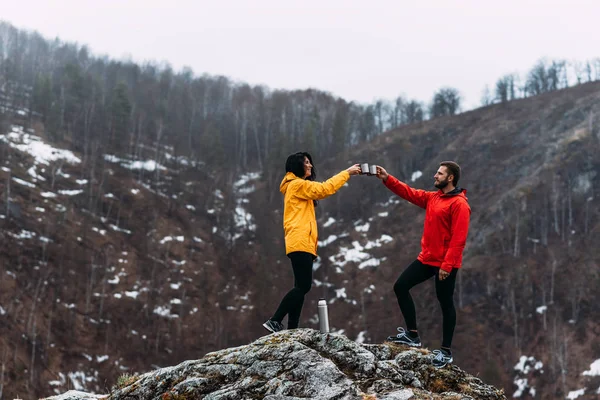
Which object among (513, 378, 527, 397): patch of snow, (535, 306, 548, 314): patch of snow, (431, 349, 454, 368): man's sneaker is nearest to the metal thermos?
(431, 349, 454, 368): man's sneaker

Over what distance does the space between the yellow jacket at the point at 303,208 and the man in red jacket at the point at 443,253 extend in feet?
2.47

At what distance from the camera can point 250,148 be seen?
339 feet

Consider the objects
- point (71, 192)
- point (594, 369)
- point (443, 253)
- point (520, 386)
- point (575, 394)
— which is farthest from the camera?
point (71, 192)

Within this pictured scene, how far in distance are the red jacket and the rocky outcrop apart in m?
1.23

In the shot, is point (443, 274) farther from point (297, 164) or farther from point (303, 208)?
point (297, 164)

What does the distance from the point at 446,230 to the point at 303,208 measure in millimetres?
Result: 1903

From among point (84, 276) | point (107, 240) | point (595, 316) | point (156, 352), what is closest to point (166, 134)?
point (107, 240)

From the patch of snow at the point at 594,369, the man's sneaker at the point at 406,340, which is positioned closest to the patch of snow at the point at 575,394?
the patch of snow at the point at 594,369

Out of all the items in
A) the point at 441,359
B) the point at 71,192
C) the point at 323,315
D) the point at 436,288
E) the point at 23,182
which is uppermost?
the point at 23,182

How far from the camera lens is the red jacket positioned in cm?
701

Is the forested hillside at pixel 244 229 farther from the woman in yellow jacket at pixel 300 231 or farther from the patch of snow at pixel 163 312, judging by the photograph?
the woman in yellow jacket at pixel 300 231

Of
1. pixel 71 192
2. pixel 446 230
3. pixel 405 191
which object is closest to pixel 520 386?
pixel 405 191

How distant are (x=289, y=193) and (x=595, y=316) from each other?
49982mm

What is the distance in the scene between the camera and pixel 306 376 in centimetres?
599
